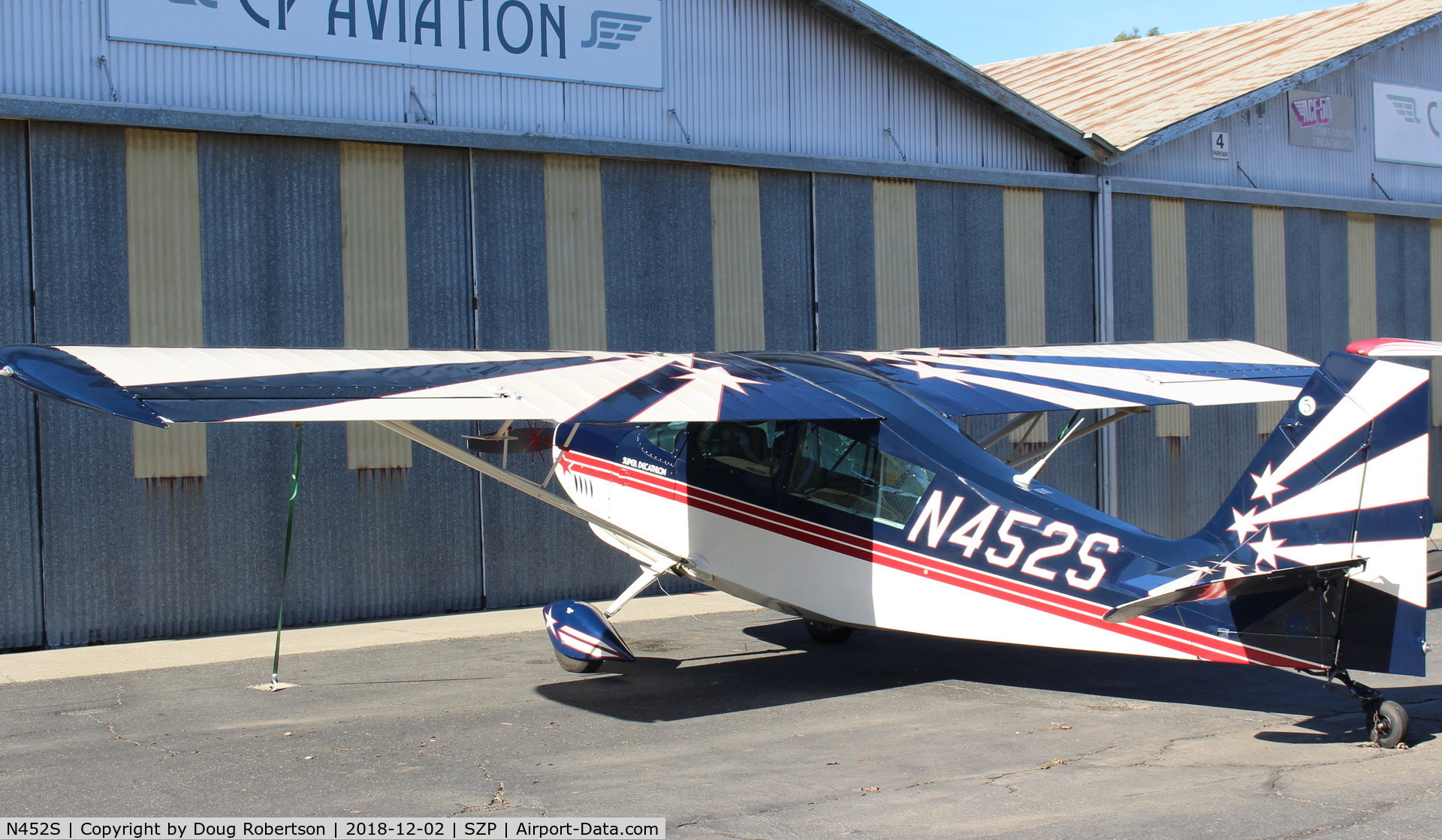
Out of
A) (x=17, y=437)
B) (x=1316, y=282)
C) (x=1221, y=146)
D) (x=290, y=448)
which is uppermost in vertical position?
(x=1221, y=146)

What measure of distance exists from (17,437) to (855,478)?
7.02m

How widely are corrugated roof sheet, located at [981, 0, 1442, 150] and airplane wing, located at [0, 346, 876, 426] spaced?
968cm

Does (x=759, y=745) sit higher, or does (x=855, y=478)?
(x=855, y=478)

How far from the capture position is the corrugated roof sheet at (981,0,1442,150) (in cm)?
1759

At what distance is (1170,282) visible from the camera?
16.6 metres

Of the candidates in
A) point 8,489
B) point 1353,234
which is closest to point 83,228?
point 8,489

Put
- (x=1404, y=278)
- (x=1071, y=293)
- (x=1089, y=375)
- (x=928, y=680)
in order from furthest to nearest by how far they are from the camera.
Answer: (x=1404, y=278) → (x=1071, y=293) → (x=1089, y=375) → (x=928, y=680)

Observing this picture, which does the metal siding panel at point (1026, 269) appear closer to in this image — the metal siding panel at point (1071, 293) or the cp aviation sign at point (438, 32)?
the metal siding panel at point (1071, 293)

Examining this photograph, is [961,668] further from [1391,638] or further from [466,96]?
[466,96]

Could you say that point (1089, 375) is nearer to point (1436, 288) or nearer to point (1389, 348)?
point (1389, 348)

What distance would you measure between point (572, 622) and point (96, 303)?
17.6 ft

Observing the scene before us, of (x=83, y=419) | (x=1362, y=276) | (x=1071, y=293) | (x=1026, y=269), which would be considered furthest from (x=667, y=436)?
(x=1362, y=276)

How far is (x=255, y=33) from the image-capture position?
11.4 m

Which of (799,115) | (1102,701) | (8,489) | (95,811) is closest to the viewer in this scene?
(95,811)
